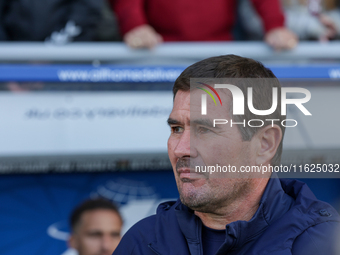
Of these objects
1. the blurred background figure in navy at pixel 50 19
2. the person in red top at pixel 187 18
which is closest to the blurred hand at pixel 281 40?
the person in red top at pixel 187 18

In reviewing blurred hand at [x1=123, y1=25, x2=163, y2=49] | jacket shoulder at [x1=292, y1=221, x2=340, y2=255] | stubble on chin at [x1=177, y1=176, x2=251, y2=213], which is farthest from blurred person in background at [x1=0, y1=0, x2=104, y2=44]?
jacket shoulder at [x1=292, y1=221, x2=340, y2=255]

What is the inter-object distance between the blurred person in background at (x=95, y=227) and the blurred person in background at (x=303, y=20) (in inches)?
61.9

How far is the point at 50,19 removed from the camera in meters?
2.52

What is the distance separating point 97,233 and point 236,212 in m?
1.44

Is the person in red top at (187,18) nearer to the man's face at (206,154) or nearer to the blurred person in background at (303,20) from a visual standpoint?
the blurred person in background at (303,20)

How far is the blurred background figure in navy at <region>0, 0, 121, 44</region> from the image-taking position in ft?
8.20

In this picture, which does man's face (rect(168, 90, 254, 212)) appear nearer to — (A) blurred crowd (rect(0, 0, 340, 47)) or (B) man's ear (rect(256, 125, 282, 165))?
(B) man's ear (rect(256, 125, 282, 165))

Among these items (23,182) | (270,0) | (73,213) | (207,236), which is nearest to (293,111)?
(270,0)

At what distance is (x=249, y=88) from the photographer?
4.65 feet

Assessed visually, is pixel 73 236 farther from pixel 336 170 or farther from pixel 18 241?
pixel 336 170

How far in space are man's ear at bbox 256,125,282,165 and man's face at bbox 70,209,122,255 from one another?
1.41 meters

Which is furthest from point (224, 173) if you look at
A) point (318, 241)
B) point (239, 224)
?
point (318, 241)

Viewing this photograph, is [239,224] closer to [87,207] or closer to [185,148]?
[185,148]

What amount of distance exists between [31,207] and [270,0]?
2015mm
